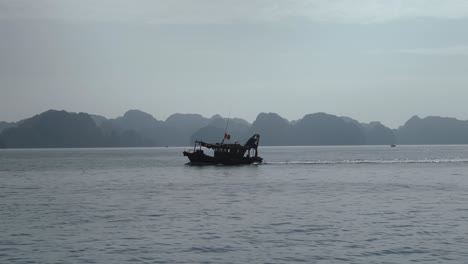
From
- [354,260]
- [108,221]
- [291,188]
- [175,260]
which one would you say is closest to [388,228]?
[354,260]

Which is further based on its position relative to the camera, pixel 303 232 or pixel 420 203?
pixel 420 203

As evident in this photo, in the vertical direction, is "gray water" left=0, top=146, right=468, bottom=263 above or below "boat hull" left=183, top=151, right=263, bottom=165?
below

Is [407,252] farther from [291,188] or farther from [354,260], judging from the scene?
[291,188]

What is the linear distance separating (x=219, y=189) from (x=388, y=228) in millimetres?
31200

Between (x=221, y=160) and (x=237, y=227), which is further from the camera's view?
(x=221, y=160)

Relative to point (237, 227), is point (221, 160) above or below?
above

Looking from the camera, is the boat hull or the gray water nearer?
the gray water

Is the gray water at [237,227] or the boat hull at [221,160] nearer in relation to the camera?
the gray water at [237,227]

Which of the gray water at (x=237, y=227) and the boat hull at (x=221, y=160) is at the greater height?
the boat hull at (x=221, y=160)

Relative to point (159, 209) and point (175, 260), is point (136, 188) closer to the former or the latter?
point (159, 209)

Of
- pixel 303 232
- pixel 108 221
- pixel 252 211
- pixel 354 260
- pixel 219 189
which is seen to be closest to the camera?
pixel 354 260

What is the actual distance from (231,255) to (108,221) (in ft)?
44.3

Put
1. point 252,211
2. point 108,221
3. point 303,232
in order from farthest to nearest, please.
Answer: point 252,211 < point 108,221 < point 303,232

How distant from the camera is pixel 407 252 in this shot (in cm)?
2553
